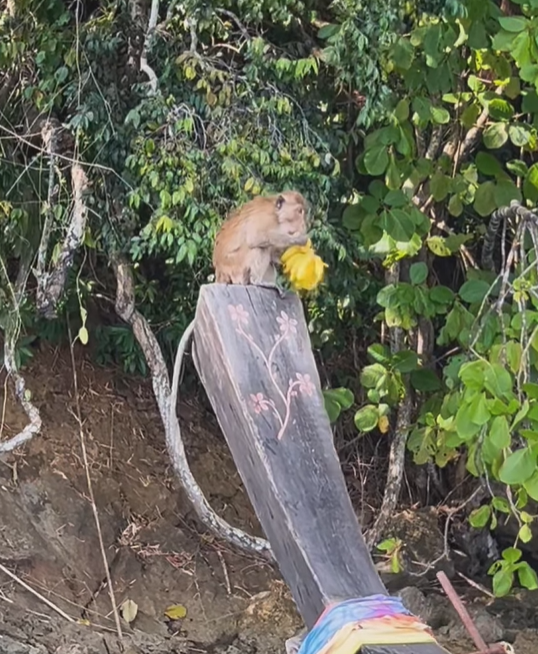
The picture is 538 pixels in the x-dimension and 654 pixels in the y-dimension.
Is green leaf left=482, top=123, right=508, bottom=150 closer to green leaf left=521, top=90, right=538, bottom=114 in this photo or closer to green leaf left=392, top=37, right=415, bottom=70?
green leaf left=521, top=90, right=538, bottom=114

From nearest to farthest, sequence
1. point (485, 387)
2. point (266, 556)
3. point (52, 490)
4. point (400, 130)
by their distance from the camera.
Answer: point (485, 387) → point (400, 130) → point (266, 556) → point (52, 490)

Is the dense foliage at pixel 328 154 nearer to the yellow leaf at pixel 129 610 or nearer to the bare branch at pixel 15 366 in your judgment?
the bare branch at pixel 15 366

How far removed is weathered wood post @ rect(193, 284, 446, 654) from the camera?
112cm

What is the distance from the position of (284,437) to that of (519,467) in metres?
0.78

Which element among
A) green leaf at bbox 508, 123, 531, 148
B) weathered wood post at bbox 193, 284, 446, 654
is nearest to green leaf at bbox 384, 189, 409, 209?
green leaf at bbox 508, 123, 531, 148

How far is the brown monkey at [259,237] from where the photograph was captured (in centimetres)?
186

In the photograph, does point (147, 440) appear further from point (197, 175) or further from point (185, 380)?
point (197, 175)

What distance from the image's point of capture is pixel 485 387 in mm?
1860

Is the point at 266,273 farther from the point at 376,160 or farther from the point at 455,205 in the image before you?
the point at 455,205

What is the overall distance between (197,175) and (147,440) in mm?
1472

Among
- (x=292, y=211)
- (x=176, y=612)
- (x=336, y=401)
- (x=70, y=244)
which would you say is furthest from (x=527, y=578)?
(x=70, y=244)

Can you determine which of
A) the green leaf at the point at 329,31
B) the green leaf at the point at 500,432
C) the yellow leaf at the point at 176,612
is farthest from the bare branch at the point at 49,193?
the green leaf at the point at 500,432

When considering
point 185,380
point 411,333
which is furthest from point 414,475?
point 185,380

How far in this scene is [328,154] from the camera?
8.22 ft
